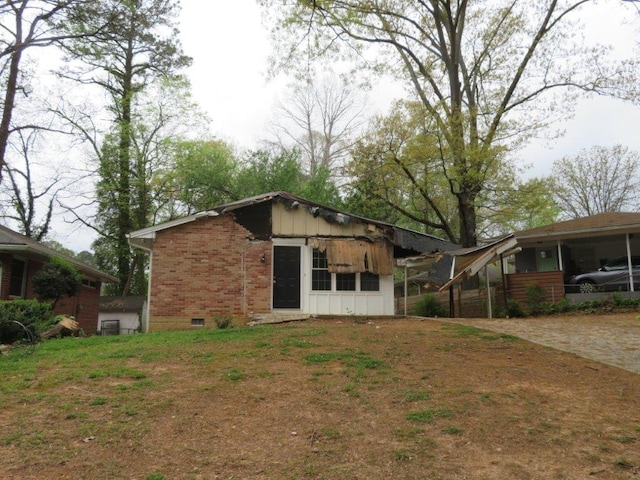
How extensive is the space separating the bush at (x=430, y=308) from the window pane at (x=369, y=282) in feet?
10.1

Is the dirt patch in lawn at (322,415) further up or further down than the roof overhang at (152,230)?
further down

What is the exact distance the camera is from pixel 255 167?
2750 cm

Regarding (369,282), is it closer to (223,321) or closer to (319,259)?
(319,259)

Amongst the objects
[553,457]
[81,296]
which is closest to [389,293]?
[553,457]

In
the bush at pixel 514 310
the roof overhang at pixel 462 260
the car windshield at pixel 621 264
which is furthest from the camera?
the car windshield at pixel 621 264

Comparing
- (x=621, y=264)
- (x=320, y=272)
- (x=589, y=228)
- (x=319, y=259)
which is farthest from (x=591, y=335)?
(x=621, y=264)

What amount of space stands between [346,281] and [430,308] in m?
4.07

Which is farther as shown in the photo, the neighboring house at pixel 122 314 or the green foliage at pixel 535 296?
the neighboring house at pixel 122 314

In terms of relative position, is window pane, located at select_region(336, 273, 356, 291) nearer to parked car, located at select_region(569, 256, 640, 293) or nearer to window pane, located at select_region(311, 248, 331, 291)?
window pane, located at select_region(311, 248, 331, 291)

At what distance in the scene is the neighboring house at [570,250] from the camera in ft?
58.1

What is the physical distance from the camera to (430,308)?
702 inches

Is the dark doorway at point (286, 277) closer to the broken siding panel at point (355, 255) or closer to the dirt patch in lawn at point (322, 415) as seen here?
the broken siding panel at point (355, 255)

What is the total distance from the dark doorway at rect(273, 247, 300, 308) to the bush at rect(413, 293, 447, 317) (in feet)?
17.2

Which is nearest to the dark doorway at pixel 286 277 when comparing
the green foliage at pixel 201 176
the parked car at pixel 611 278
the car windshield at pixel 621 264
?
the parked car at pixel 611 278
